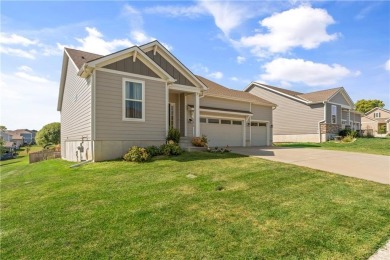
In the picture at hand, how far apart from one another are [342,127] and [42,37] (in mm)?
31893

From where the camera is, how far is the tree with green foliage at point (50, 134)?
51.9 meters

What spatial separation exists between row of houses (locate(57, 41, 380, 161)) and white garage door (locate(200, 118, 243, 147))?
0.07 metres

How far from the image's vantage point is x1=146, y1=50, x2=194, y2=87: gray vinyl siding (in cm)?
1349

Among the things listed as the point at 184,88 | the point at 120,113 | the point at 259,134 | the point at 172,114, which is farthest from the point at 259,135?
the point at 120,113

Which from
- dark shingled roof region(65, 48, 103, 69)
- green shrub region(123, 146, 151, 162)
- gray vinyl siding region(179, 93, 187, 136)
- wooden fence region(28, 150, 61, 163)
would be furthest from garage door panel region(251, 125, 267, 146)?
wooden fence region(28, 150, 61, 163)

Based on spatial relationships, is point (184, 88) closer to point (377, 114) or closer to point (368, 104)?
point (377, 114)

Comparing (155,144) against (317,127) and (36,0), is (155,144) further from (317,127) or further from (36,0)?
(317,127)

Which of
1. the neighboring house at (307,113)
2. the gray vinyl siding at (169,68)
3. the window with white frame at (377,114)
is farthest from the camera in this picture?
the window with white frame at (377,114)

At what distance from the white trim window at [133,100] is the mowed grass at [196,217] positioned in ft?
13.7

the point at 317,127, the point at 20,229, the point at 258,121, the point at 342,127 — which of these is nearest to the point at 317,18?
the point at 258,121

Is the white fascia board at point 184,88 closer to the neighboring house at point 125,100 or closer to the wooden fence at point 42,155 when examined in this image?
the neighboring house at point 125,100

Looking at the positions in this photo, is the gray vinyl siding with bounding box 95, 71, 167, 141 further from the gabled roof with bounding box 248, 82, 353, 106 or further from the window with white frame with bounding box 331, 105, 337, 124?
the window with white frame with bounding box 331, 105, 337, 124

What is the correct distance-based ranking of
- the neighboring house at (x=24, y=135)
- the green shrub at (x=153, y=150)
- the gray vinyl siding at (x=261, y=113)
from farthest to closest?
the neighboring house at (x=24, y=135), the gray vinyl siding at (x=261, y=113), the green shrub at (x=153, y=150)

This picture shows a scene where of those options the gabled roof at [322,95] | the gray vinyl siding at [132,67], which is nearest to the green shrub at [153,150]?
the gray vinyl siding at [132,67]
